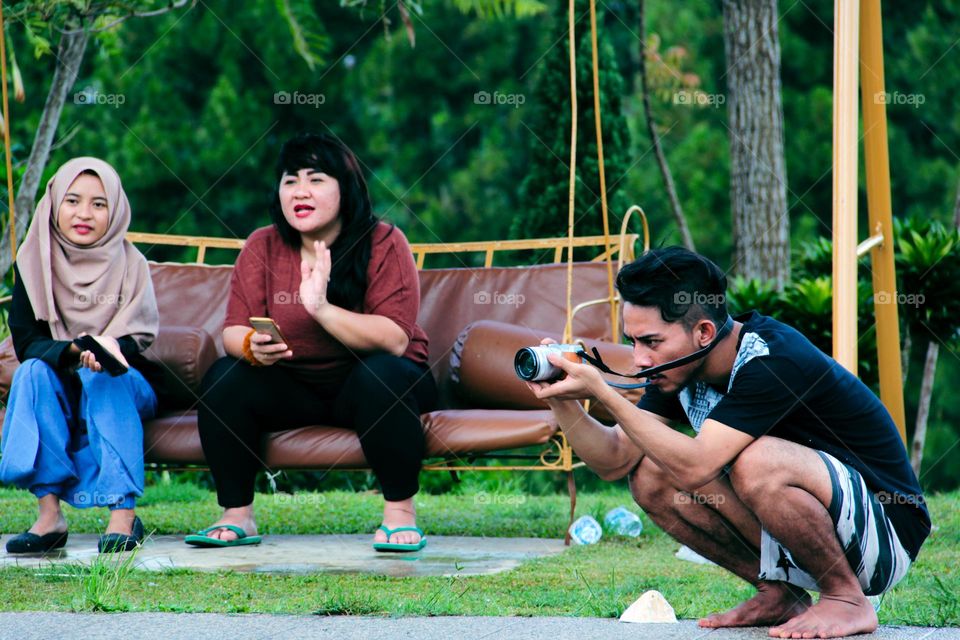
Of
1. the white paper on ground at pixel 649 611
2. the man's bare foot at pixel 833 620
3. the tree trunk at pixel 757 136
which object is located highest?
the tree trunk at pixel 757 136

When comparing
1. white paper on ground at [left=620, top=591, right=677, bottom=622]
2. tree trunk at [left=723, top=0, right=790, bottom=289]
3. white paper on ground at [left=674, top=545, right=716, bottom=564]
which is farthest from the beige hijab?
tree trunk at [left=723, top=0, right=790, bottom=289]

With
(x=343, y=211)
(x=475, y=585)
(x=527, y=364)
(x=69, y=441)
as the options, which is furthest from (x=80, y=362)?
(x=527, y=364)

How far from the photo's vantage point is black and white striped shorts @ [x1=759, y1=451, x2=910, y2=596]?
7.19ft

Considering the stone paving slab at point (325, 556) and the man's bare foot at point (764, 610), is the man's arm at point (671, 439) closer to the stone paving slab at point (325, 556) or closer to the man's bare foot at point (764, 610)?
the man's bare foot at point (764, 610)

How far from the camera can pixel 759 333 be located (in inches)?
90.3

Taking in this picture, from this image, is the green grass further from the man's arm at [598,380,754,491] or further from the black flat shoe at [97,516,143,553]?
the man's arm at [598,380,754,491]

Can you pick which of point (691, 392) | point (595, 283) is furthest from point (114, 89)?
point (691, 392)

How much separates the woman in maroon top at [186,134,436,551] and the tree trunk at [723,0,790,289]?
11.3 ft

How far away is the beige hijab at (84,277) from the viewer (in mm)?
3668

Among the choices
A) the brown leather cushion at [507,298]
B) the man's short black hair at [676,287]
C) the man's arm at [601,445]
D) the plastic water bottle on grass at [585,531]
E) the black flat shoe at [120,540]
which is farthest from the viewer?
the brown leather cushion at [507,298]

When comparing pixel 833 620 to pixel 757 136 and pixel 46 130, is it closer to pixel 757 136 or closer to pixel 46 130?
pixel 46 130

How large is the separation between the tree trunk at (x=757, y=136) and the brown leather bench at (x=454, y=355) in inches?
102

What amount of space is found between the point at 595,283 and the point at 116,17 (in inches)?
99.8

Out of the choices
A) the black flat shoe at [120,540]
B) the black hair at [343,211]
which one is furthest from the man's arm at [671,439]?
the black flat shoe at [120,540]
